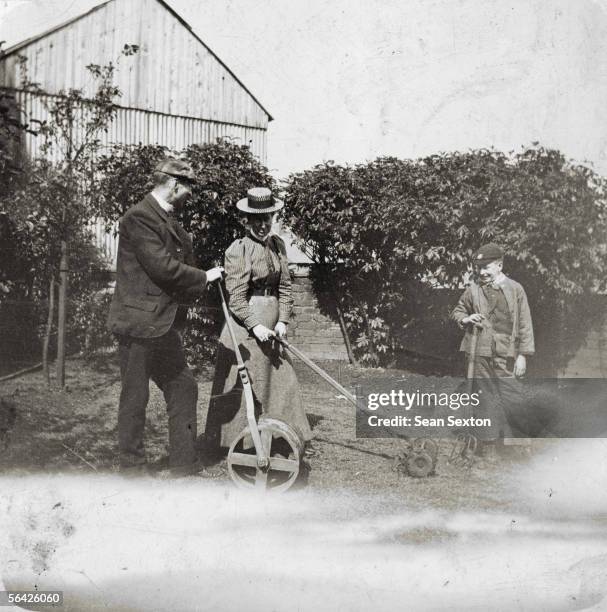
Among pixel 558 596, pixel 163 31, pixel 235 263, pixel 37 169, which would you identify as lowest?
pixel 558 596

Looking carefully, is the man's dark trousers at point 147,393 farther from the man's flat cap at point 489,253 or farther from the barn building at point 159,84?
the barn building at point 159,84

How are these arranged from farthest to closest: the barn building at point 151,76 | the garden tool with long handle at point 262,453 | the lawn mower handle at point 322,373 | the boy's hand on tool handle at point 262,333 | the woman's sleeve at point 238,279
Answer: the barn building at point 151,76
the woman's sleeve at point 238,279
the boy's hand on tool handle at point 262,333
the lawn mower handle at point 322,373
the garden tool with long handle at point 262,453

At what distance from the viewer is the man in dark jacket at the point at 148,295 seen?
13.2ft

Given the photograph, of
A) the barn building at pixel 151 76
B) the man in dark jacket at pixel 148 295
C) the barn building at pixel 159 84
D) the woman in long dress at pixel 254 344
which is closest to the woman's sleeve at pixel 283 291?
the woman in long dress at pixel 254 344

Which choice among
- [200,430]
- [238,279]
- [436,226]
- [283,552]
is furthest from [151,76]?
[283,552]

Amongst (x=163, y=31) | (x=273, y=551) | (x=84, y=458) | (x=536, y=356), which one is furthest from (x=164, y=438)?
(x=163, y=31)

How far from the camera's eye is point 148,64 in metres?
12.6

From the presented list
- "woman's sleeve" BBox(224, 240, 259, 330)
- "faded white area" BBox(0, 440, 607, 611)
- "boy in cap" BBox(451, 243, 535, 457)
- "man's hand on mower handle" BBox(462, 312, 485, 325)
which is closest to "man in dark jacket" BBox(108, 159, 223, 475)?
"woman's sleeve" BBox(224, 240, 259, 330)

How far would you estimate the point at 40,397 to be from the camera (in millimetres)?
6250

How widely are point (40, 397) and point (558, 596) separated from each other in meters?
4.97

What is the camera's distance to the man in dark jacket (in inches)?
158

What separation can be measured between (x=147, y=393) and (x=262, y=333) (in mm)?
866

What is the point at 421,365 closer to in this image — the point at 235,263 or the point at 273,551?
the point at 235,263

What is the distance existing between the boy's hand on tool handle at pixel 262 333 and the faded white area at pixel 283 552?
1131 millimetres
